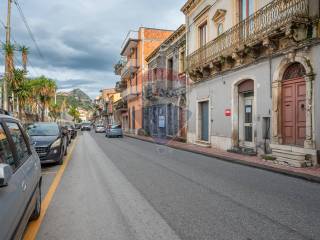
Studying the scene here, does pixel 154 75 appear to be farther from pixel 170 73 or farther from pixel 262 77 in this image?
pixel 262 77

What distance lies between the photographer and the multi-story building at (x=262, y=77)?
10.5 metres

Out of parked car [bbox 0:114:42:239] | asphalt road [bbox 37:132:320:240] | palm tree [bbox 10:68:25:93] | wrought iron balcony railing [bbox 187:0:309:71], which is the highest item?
wrought iron balcony railing [bbox 187:0:309:71]

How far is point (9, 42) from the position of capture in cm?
1922

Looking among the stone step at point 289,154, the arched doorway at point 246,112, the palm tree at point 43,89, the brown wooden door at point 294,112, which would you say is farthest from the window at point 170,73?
the palm tree at point 43,89

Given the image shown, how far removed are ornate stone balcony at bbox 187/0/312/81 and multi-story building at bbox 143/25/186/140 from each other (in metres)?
6.10

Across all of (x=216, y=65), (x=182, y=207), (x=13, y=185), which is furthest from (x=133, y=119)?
(x=13, y=185)

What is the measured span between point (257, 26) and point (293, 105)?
3.58m

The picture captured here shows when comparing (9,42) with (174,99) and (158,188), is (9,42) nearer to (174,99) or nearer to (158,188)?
(174,99)

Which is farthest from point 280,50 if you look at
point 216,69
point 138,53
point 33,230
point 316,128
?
point 138,53

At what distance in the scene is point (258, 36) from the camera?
12.5m

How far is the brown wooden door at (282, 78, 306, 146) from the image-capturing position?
1123cm

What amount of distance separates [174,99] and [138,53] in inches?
639

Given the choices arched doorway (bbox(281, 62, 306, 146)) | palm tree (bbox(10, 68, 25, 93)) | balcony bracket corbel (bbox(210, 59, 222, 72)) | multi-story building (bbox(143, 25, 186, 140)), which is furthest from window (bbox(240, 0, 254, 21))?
palm tree (bbox(10, 68, 25, 93))

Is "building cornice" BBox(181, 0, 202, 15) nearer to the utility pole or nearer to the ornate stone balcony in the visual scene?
the ornate stone balcony
